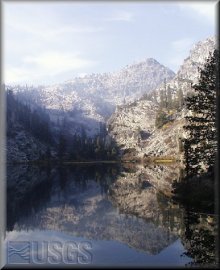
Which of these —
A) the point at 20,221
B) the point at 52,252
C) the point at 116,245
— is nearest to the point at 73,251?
the point at 52,252

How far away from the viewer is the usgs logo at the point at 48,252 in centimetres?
2256

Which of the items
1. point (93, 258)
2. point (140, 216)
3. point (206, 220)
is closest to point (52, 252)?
point (93, 258)

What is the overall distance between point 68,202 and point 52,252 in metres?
30.3

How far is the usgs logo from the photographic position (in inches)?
888

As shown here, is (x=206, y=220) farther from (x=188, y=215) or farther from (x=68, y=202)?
(x=68, y=202)

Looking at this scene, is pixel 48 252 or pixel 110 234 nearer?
pixel 48 252

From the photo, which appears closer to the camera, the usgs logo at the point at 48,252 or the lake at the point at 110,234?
the usgs logo at the point at 48,252

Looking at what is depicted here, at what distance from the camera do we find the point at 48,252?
82.9 ft

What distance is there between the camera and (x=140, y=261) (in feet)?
76.9

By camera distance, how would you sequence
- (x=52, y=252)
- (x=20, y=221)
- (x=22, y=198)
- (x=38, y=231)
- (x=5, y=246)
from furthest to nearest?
(x=22, y=198)
(x=20, y=221)
(x=38, y=231)
(x=5, y=246)
(x=52, y=252)

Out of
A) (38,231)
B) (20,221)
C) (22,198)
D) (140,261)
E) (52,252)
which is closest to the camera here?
(140,261)

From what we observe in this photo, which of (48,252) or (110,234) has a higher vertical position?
(48,252)

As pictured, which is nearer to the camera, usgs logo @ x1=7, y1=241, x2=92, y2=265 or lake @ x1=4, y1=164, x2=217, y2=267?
usgs logo @ x1=7, y1=241, x2=92, y2=265

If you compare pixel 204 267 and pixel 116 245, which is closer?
pixel 204 267
